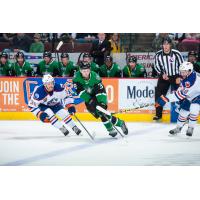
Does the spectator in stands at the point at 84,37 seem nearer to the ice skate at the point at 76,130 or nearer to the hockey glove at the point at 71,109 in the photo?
the hockey glove at the point at 71,109

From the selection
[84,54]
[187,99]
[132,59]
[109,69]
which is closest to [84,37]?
[84,54]

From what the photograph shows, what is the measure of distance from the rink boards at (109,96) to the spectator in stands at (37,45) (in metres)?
0.27

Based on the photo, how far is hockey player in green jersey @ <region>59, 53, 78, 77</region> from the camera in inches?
187

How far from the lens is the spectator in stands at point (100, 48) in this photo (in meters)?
4.73

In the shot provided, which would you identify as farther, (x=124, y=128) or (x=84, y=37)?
(x=124, y=128)

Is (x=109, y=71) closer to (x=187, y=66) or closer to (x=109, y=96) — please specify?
(x=109, y=96)

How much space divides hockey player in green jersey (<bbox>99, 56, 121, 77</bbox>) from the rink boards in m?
0.05

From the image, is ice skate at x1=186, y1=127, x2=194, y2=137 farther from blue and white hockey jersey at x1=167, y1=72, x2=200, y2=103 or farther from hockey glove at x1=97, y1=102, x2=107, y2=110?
hockey glove at x1=97, y1=102, x2=107, y2=110

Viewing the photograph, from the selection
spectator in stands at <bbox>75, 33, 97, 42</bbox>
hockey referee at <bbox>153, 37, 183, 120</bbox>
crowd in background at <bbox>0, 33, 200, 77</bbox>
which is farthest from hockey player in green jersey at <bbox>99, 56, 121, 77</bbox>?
hockey referee at <bbox>153, 37, 183, 120</bbox>

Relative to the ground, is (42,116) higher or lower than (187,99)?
lower

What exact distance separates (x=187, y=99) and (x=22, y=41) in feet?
5.30

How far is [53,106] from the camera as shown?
16.0 feet

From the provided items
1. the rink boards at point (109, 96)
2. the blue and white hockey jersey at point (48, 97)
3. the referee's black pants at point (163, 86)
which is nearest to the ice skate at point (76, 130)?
the rink boards at point (109, 96)

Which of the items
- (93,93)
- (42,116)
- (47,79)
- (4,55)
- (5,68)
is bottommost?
(42,116)
